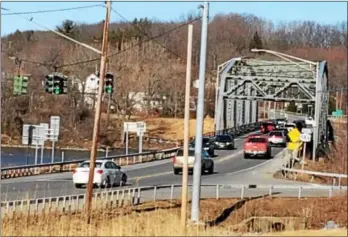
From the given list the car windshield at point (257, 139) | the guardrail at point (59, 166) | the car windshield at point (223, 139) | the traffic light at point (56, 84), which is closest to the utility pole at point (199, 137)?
the traffic light at point (56, 84)

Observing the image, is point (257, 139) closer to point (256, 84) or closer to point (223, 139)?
point (223, 139)

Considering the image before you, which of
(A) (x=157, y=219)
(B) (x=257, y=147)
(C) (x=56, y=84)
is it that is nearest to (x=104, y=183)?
(C) (x=56, y=84)

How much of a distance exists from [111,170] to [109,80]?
6957mm

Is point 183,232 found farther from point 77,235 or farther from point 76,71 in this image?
point 76,71

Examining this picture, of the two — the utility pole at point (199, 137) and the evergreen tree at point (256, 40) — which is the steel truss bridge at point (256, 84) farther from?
the utility pole at point (199, 137)

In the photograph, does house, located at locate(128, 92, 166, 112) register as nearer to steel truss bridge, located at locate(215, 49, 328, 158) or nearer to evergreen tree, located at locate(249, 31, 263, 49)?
steel truss bridge, located at locate(215, 49, 328, 158)

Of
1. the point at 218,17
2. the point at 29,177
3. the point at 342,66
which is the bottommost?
the point at 29,177

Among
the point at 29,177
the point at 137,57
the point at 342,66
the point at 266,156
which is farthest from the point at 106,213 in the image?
the point at 137,57

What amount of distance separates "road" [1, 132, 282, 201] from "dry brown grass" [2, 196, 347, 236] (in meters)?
4.53

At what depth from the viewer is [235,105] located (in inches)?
3834

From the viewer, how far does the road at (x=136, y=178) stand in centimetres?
3164

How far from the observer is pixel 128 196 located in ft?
91.2

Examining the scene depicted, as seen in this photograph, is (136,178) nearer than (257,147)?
Yes

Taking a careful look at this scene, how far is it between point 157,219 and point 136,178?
2061cm
